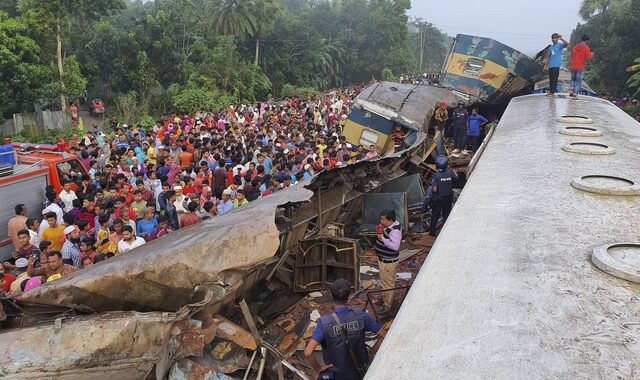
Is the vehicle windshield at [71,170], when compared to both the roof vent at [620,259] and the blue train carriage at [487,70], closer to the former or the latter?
the roof vent at [620,259]

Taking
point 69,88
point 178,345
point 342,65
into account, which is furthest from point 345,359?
point 342,65

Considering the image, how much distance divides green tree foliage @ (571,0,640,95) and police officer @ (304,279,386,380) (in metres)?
26.1

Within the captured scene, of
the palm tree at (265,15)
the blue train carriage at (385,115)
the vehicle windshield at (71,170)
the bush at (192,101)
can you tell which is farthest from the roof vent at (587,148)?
the palm tree at (265,15)

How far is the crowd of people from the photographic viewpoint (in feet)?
20.7

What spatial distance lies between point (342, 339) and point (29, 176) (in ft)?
21.2

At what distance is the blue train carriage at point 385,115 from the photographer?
13447 millimetres

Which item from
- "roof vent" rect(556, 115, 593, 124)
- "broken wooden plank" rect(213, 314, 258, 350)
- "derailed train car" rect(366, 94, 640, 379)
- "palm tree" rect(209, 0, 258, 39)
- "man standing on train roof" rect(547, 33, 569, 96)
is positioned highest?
"palm tree" rect(209, 0, 258, 39)

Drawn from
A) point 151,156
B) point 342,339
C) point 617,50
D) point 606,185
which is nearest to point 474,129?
point 151,156

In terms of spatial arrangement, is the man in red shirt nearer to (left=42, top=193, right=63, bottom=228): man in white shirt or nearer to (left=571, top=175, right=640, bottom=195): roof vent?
(left=571, top=175, right=640, bottom=195): roof vent

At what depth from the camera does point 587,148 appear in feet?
22.9

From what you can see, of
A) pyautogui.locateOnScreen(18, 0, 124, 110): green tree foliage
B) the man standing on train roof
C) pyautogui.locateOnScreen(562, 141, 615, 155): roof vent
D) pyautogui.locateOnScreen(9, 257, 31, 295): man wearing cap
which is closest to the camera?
pyautogui.locateOnScreen(9, 257, 31, 295): man wearing cap

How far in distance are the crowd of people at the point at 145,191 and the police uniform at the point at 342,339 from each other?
2.47 meters

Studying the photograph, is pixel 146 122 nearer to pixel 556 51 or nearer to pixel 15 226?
pixel 15 226

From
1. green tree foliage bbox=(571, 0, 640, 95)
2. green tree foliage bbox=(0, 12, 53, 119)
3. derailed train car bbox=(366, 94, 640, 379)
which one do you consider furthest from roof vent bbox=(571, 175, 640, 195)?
green tree foliage bbox=(571, 0, 640, 95)
